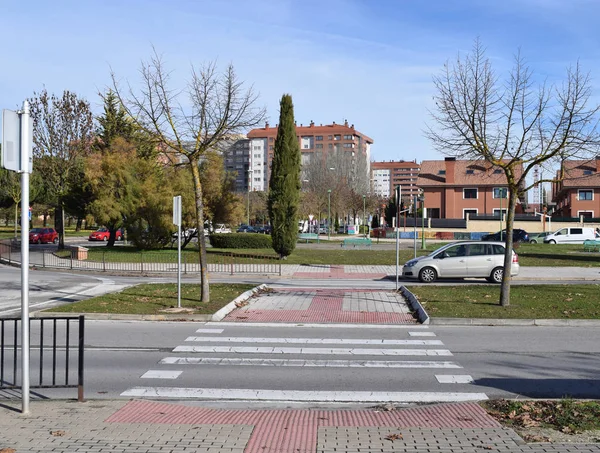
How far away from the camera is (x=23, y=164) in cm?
666

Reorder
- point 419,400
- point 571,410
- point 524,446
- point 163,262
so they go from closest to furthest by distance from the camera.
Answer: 1. point 524,446
2. point 571,410
3. point 419,400
4. point 163,262

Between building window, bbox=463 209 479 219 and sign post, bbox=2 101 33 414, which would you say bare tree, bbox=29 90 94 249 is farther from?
building window, bbox=463 209 479 219

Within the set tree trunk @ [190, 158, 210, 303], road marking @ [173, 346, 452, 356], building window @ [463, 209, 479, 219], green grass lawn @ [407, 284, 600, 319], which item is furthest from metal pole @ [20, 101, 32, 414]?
building window @ [463, 209, 479, 219]

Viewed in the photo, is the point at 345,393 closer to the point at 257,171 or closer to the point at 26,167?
the point at 26,167

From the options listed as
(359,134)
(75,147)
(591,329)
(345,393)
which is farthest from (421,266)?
(359,134)

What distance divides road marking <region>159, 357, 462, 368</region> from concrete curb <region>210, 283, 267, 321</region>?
4.36 meters

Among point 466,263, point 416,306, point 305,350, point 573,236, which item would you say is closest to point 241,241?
point 466,263

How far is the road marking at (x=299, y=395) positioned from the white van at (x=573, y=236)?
55344mm

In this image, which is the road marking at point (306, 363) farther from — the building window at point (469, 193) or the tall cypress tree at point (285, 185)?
the building window at point (469, 193)

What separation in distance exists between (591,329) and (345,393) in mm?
7649

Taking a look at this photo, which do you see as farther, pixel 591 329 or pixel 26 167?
pixel 591 329

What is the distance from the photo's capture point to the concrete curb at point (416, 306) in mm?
14376

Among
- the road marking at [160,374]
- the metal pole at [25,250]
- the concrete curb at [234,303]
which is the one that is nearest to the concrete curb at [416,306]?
the concrete curb at [234,303]

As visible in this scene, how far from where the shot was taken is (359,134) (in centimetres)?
16738
